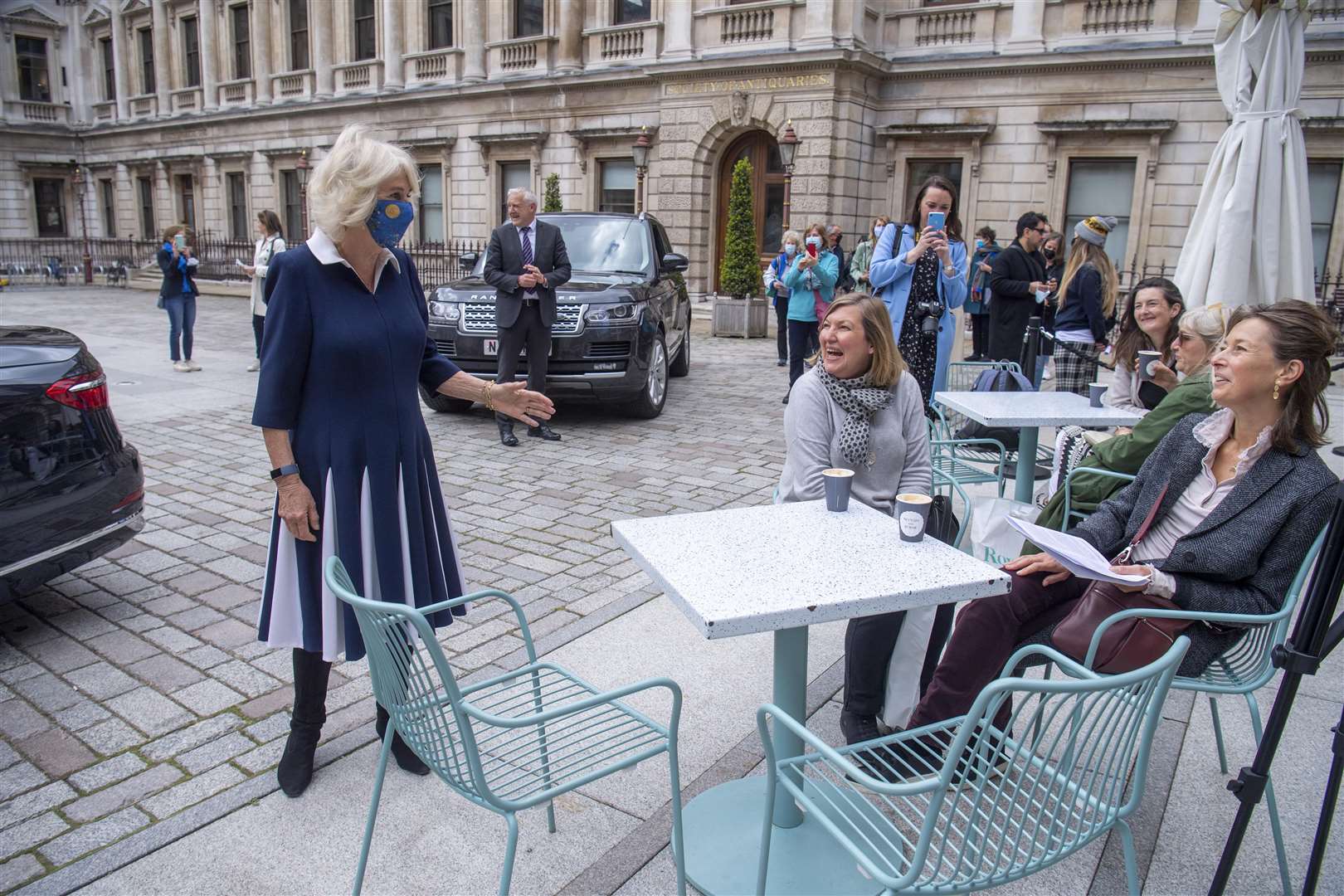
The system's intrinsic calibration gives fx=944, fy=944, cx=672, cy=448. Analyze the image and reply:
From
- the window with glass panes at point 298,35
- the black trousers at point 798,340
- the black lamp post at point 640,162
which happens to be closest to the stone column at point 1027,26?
the black lamp post at point 640,162

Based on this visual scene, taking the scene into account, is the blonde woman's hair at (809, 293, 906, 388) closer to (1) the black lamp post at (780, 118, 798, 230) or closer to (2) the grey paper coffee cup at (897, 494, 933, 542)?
(2) the grey paper coffee cup at (897, 494, 933, 542)

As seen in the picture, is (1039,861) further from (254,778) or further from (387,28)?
(387,28)

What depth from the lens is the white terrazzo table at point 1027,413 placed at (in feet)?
15.1

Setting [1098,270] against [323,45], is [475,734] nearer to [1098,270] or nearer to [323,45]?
[1098,270]

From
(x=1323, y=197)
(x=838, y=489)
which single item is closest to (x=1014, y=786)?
(x=838, y=489)

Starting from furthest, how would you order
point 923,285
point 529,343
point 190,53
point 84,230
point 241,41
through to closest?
point 84,230 < point 190,53 < point 241,41 < point 529,343 < point 923,285

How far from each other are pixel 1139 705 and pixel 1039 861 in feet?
1.28

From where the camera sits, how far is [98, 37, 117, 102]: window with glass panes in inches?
1432

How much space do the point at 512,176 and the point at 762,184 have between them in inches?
288

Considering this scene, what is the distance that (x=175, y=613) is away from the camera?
173 inches

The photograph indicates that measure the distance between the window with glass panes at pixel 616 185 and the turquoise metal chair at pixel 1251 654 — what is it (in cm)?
2042

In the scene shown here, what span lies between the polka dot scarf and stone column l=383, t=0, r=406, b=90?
25.6 m

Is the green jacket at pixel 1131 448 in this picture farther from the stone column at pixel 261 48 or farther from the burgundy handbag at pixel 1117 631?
the stone column at pixel 261 48

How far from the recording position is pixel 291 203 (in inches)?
1170
